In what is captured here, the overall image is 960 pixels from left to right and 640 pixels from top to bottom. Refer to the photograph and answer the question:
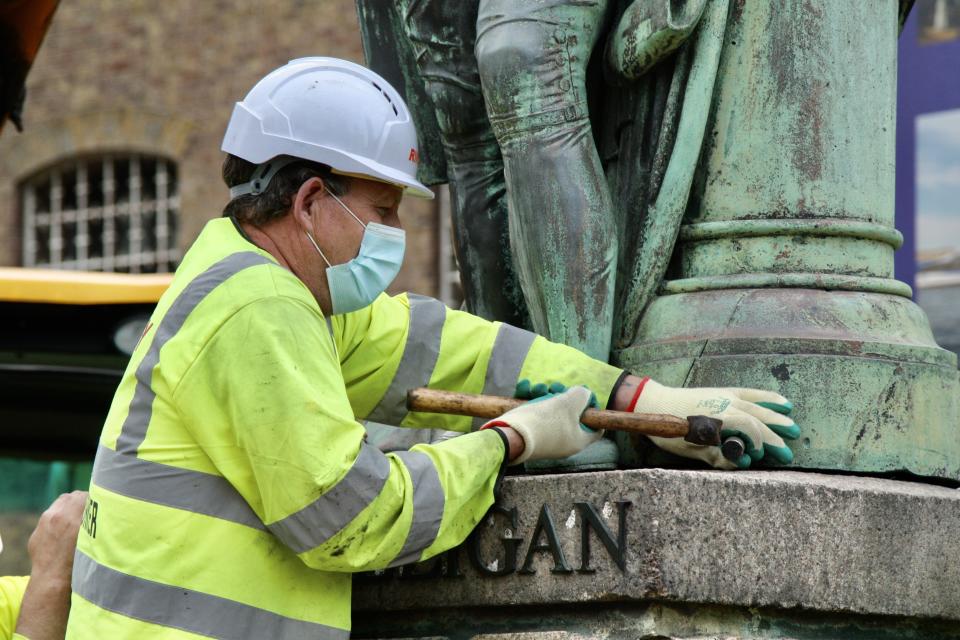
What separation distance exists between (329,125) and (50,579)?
0.95 m

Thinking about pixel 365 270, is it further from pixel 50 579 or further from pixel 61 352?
pixel 61 352

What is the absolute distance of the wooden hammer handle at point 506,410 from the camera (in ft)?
10.5

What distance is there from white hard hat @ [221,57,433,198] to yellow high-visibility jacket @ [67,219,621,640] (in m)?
0.20

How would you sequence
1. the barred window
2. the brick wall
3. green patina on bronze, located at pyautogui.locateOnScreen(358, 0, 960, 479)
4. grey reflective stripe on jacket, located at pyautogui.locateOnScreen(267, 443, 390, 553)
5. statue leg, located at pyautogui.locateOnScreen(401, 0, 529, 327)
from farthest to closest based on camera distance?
the barred window → the brick wall → statue leg, located at pyautogui.locateOnScreen(401, 0, 529, 327) → green patina on bronze, located at pyautogui.locateOnScreen(358, 0, 960, 479) → grey reflective stripe on jacket, located at pyautogui.locateOnScreen(267, 443, 390, 553)

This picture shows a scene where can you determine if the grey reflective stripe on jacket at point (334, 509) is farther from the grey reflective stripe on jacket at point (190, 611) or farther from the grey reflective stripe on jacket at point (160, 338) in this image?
the grey reflective stripe on jacket at point (160, 338)

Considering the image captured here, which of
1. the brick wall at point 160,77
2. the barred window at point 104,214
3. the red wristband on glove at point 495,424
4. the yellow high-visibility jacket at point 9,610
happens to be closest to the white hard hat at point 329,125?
the red wristband on glove at point 495,424

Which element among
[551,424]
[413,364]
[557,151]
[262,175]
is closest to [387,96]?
[262,175]

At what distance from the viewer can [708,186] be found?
3.64m

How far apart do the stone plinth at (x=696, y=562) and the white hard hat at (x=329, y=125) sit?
0.61 m

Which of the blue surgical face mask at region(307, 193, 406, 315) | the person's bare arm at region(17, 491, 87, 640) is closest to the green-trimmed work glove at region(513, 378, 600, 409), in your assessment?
the blue surgical face mask at region(307, 193, 406, 315)

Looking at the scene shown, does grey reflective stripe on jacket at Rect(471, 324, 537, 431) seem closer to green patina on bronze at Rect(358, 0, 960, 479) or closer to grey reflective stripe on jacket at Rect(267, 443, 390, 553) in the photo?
green patina on bronze at Rect(358, 0, 960, 479)

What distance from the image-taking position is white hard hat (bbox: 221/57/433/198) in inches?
126

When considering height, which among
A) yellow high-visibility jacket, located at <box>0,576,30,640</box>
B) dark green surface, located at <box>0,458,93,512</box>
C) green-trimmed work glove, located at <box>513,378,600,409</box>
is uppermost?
green-trimmed work glove, located at <box>513,378,600,409</box>

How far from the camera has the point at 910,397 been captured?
11.3 ft
